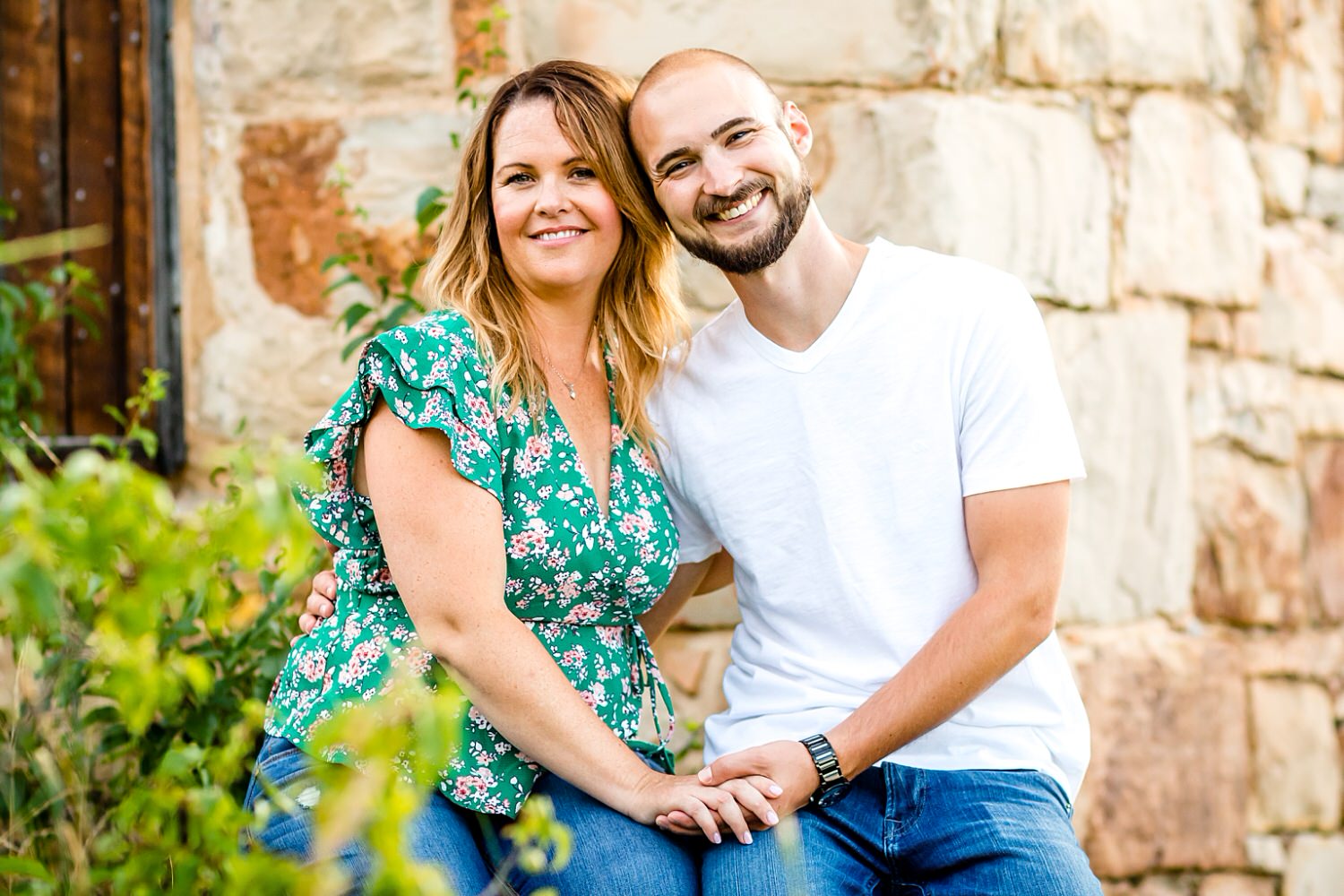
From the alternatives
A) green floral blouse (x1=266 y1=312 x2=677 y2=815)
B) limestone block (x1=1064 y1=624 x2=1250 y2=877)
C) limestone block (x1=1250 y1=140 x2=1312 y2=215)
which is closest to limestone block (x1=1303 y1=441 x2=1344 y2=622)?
limestone block (x1=1064 y1=624 x2=1250 y2=877)

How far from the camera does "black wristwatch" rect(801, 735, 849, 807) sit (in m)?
1.78

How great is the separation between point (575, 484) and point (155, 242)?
1288 millimetres

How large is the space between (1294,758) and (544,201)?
2.12m

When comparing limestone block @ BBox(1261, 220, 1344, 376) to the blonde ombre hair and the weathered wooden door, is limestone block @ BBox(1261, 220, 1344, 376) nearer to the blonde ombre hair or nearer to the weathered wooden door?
the blonde ombre hair

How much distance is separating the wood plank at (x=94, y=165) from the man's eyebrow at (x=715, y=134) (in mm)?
1315

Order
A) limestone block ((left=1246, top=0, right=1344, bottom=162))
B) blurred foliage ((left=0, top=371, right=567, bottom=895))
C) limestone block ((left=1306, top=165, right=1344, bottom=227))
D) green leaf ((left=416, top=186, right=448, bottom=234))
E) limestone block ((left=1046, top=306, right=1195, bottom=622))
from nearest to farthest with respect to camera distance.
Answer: blurred foliage ((left=0, top=371, right=567, bottom=895))
green leaf ((left=416, top=186, right=448, bottom=234))
limestone block ((left=1046, top=306, right=1195, bottom=622))
limestone block ((left=1246, top=0, right=1344, bottom=162))
limestone block ((left=1306, top=165, right=1344, bottom=227))

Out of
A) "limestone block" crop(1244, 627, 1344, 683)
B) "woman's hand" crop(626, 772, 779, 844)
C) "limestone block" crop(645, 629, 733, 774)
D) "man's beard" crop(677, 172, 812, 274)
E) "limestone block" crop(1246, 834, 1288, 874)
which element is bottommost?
"limestone block" crop(1246, 834, 1288, 874)

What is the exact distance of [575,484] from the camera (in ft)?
6.10

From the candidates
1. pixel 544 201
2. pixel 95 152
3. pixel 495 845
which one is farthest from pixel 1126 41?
pixel 95 152

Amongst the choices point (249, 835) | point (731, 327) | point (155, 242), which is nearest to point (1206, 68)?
point (731, 327)

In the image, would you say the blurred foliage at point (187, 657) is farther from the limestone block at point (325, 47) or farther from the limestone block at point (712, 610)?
the limestone block at point (325, 47)

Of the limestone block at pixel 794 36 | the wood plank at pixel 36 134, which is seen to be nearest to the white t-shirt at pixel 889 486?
the limestone block at pixel 794 36

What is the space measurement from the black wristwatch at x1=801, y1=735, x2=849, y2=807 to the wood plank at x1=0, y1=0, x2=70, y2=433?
1.75 meters

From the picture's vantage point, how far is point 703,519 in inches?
81.9
